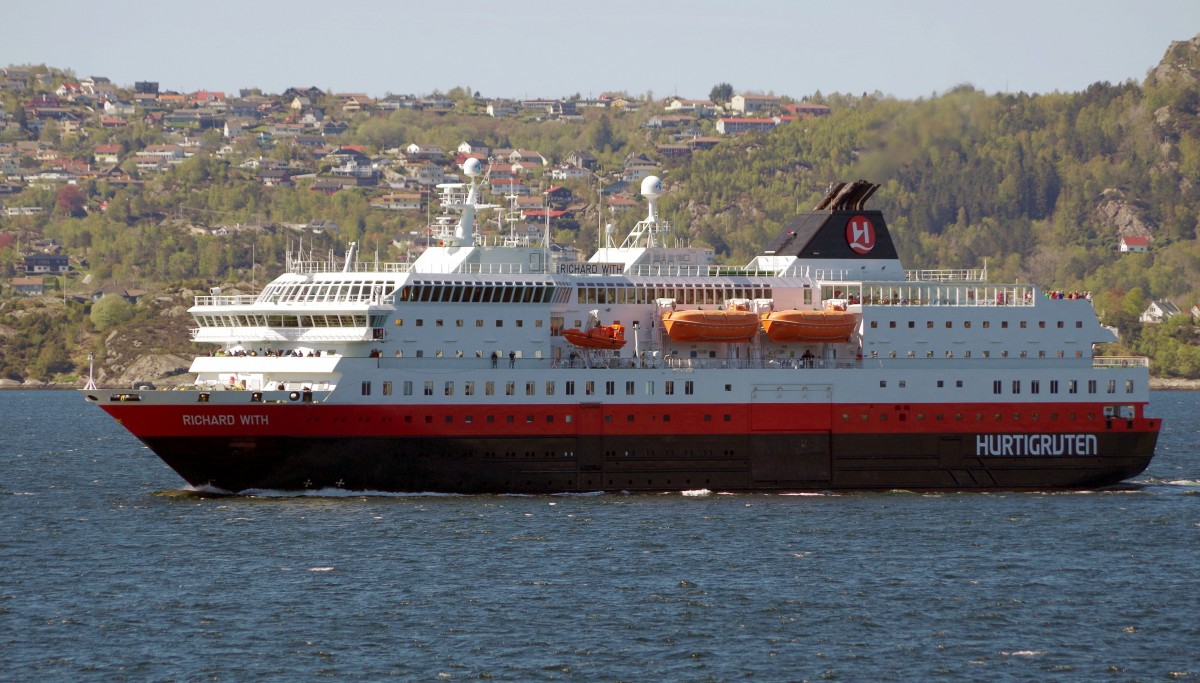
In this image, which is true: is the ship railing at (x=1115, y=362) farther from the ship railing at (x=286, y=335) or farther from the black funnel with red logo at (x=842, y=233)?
the ship railing at (x=286, y=335)

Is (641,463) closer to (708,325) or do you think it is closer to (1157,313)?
(708,325)

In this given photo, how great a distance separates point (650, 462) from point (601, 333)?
3.77 m

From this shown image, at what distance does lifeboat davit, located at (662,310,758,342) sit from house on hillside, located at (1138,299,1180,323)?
108615mm

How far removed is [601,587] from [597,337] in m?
12.3

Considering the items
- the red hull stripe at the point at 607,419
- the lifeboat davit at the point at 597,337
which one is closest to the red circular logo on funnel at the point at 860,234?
the red hull stripe at the point at 607,419

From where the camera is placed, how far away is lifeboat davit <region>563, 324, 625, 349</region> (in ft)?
148

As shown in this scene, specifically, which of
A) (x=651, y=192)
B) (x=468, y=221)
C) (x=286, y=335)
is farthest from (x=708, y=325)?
(x=286, y=335)

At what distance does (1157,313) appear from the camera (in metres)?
151

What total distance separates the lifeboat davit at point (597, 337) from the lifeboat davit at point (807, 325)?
4365 millimetres

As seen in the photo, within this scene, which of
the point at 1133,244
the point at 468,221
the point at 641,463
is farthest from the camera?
the point at 1133,244

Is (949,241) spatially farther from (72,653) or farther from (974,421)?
(72,653)

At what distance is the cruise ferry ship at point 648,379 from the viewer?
42.9m

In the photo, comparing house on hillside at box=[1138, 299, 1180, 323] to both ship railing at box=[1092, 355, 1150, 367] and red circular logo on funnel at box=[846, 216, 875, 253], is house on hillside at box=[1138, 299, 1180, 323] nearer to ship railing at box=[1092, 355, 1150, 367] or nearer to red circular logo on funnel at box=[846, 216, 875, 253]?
ship railing at box=[1092, 355, 1150, 367]

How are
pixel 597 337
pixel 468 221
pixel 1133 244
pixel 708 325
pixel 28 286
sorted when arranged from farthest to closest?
pixel 1133 244 → pixel 28 286 → pixel 468 221 → pixel 708 325 → pixel 597 337
